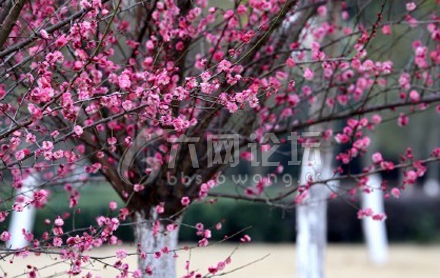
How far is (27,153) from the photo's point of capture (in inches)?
156

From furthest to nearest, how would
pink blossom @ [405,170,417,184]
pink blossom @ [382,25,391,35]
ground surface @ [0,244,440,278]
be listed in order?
1. ground surface @ [0,244,440,278]
2. pink blossom @ [382,25,391,35]
3. pink blossom @ [405,170,417,184]

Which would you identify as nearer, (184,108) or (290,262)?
(184,108)

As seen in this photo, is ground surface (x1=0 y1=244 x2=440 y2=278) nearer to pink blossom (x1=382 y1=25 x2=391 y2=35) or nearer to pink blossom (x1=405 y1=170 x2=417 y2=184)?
pink blossom (x1=382 y1=25 x2=391 y2=35)

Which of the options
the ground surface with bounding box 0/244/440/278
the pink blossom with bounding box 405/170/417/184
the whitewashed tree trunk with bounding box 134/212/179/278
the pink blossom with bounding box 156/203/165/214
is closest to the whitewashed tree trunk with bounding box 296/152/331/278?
the pink blossom with bounding box 405/170/417/184

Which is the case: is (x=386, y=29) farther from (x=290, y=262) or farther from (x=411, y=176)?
(x=290, y=262)

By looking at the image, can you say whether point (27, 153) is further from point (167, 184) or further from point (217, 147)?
point (217, 147)

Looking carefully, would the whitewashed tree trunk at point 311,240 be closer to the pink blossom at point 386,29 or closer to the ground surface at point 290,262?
the pink blossom at point 386,29

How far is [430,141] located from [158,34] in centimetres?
2428

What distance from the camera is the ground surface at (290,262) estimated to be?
1481 centimetres

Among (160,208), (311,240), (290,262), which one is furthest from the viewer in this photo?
(290,262)

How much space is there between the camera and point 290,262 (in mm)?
16641

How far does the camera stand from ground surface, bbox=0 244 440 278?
14.8 m

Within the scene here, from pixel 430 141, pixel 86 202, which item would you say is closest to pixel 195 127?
pixel 86 202

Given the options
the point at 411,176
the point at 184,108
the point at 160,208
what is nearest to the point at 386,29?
the point at 411,176
